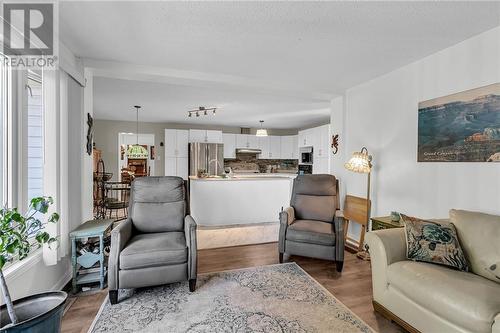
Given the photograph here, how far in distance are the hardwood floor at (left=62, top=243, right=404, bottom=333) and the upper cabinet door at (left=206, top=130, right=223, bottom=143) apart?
3.92 meters

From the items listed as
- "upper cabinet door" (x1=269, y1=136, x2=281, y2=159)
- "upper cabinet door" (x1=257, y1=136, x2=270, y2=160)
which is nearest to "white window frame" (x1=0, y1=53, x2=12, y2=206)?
"upper cabinet door" (x1=257, y1=136, x2=270, y2=160)

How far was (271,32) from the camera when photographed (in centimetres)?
216

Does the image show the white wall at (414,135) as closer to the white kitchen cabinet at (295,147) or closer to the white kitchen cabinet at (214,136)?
the white kitchen cabinet at (295,147)

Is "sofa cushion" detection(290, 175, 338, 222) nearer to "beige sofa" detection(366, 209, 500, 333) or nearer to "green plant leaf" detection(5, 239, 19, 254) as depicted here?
"beige sofa" detection(366, 209, 500, 333)

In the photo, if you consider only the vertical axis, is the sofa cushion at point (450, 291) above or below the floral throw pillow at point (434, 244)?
below

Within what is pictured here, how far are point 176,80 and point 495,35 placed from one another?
10.5ft

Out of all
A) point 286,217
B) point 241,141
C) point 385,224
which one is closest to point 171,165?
point 241,141

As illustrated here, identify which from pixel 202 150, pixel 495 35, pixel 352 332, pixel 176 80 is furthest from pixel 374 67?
pixel 202 150

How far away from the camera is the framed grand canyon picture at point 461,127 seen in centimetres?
207

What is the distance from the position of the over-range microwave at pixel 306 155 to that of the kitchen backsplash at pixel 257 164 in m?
1.21

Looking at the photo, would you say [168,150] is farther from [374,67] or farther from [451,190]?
[451,190]

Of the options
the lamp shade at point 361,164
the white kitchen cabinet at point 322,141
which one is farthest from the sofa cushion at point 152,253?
the white kitchen cabinet at point 322,141

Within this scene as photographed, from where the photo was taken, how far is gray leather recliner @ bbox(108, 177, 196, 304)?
2.08 meters

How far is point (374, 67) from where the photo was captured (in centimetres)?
294
